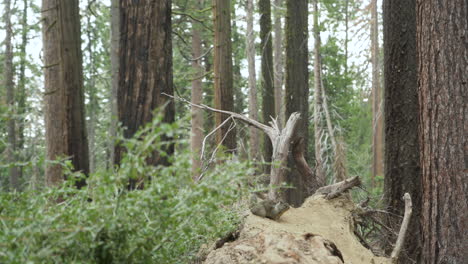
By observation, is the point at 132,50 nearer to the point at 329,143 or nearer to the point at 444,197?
the point at 444,197

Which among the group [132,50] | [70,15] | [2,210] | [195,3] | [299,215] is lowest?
[299,215]

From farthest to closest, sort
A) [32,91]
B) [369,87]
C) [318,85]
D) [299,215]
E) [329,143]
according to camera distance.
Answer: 1. [369,87]
2. [32,91]
3. [329,143]
4. [318,85]
5. [299,215]

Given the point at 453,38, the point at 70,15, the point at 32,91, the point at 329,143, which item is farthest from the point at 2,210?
the point at 32,91

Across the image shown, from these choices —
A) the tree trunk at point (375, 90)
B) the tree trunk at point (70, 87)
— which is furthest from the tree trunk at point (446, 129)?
the tree trunk at point (375, 90)

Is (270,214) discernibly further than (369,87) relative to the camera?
No

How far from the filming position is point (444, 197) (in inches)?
204

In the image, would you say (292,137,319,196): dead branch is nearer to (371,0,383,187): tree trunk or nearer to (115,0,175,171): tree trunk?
(115,0,175,171): tree trunk

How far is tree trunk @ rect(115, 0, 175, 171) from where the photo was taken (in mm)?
5258

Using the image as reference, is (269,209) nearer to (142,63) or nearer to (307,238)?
(307,238)

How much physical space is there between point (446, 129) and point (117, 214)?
3.73 metres

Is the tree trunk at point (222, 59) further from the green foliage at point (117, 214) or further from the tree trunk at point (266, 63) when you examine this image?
the green foliage at point (117, 214)

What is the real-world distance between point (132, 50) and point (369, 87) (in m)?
22.8

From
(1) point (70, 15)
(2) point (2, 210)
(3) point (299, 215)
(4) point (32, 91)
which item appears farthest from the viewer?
(4) point (32, 91)

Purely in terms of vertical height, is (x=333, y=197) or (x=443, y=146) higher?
(x=443, y=146)
